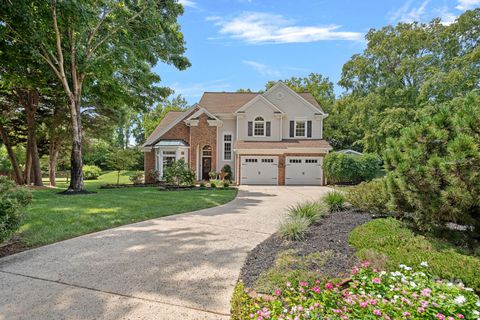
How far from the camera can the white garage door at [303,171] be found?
20.2 metres

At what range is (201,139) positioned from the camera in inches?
829

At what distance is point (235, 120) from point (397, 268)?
766 inches

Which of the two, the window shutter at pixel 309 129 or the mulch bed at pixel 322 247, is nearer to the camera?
the mulch bed at pixel 322 247

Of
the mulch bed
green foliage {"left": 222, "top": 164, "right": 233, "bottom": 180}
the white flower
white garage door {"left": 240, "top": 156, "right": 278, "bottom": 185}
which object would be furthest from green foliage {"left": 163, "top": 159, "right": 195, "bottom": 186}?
the white flower

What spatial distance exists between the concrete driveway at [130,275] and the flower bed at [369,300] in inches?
22.8

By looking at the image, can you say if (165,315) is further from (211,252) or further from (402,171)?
(402,171)

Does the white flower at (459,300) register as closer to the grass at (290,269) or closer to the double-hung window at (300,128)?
the grass at (290,269)

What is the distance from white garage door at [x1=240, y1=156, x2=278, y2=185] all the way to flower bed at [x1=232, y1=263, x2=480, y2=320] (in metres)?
16.8

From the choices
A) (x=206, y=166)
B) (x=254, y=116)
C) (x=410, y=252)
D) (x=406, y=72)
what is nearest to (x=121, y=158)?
(x=206, y=166)

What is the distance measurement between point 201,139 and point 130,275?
17.6 m

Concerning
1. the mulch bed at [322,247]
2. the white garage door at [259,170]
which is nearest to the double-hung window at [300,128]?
the white garage door at [259,170]

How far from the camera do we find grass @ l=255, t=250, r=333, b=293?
10.6 ft

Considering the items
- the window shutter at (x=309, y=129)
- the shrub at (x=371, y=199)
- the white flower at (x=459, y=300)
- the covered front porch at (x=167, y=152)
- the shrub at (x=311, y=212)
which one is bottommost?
the white flower at (x=459, y=300)

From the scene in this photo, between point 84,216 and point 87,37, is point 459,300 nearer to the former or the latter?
point 84,216
